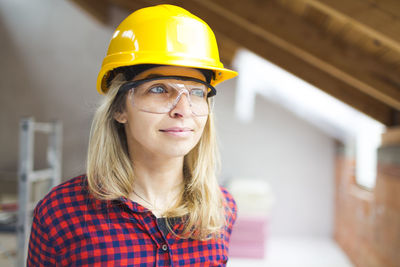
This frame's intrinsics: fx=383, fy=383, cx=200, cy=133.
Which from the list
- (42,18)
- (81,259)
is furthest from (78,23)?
(81,259)

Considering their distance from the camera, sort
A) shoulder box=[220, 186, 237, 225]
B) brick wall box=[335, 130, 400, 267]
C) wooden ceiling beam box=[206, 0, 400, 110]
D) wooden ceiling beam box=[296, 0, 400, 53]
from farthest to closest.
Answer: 1. brick wall box=[335, 130, 400, 267]
2. wooden ceiling beam box=[206, 0, 400, 110]
3. wooden ceiling beam box=[296, 0, 400, 53]
4. shoulder box=[220, 186, 237, 225]

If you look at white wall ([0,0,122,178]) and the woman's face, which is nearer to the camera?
the woman's face

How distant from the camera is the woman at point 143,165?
3.12 ft

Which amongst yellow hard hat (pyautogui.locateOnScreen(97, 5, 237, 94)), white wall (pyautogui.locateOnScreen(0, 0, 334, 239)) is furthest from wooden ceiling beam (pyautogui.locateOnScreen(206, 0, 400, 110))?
white wall (pyautogui.locateOnScreen(0, 0, 334, 239))

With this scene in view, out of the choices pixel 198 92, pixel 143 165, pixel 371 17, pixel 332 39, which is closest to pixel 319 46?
pixel 332 39

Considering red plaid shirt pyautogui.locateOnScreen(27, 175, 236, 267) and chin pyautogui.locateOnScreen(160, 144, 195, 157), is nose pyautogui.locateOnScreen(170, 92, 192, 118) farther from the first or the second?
red plaid shirt pyautogui.locateOnScreen(27, 175, 236, 267)

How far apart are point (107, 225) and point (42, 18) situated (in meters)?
5.14

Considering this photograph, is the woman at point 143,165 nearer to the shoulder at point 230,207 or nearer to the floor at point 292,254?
the shoulder at point 230,207

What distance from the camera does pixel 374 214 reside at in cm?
301

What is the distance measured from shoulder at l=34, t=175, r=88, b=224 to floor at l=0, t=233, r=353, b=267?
286cm

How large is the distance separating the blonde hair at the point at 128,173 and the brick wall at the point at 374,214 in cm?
174

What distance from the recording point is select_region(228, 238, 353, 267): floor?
151 inches

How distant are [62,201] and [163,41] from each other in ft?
1.62

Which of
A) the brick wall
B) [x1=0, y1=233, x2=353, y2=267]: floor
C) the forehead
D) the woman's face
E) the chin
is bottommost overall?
[x1=0, y1=233, x2=353, y2=267]: floor
